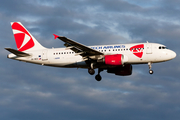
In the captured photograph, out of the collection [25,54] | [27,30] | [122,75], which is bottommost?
[122,75]

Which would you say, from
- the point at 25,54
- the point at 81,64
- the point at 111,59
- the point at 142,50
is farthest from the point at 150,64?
the point at 25,54

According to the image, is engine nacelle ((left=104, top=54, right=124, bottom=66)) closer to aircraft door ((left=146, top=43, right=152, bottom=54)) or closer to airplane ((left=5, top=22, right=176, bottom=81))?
airplane ((left=5, top=22, right=176, bottom=81))

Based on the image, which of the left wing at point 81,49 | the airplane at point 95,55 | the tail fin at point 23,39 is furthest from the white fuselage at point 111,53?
the tail fin at point 23,39

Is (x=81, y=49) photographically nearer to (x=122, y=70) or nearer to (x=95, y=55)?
(x=95, y=55)

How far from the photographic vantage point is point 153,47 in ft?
Result: 165

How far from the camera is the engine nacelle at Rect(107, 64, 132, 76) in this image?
55.2 m

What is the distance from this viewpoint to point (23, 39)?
190 ft

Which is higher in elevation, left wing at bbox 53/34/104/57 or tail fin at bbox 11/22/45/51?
tail fin at bbox 11/22/45/51

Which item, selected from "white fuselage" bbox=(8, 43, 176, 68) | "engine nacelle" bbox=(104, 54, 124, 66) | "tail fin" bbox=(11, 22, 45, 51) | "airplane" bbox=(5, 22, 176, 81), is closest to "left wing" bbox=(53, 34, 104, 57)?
"airplane" bbox=(5, 22, 176, 81)

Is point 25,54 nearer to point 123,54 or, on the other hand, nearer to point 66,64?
point 66,64

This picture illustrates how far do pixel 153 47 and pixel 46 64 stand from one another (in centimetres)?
1654

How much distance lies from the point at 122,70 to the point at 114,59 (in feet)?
Result: 21.4

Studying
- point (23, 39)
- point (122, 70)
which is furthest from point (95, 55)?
point (23, 39)

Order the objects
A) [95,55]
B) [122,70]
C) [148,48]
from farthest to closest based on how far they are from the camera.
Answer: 1. [122,70]
2. [95,55]
3. [148,48]
